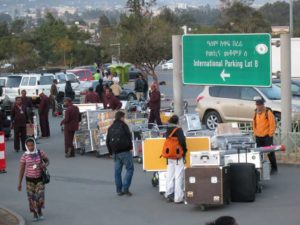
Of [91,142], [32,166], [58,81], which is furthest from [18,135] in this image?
[58,81]

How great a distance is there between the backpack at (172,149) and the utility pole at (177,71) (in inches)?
319

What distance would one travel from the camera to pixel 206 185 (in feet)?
45.4

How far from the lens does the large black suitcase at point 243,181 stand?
14.4 m

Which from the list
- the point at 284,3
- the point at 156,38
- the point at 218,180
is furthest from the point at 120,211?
the point at 284,3

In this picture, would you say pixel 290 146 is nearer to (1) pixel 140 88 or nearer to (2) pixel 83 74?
(1) pixel 140 88

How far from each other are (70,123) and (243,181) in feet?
27.6

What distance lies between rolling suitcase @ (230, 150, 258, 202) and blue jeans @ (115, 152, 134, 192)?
2.10 m

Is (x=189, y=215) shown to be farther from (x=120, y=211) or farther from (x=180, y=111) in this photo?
(x=180, y=111)

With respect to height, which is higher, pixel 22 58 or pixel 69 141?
pixel 22 58

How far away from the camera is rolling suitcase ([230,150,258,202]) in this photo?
14.4m

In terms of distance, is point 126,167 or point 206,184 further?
point 126,167

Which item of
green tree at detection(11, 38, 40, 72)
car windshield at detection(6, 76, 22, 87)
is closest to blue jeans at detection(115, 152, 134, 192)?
car windshield at detection(6, 76, 22, 87)

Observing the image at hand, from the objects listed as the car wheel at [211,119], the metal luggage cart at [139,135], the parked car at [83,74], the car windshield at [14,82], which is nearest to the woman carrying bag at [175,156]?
the metal luggage cart at [139,135]

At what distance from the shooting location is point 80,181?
1803 centimetres
